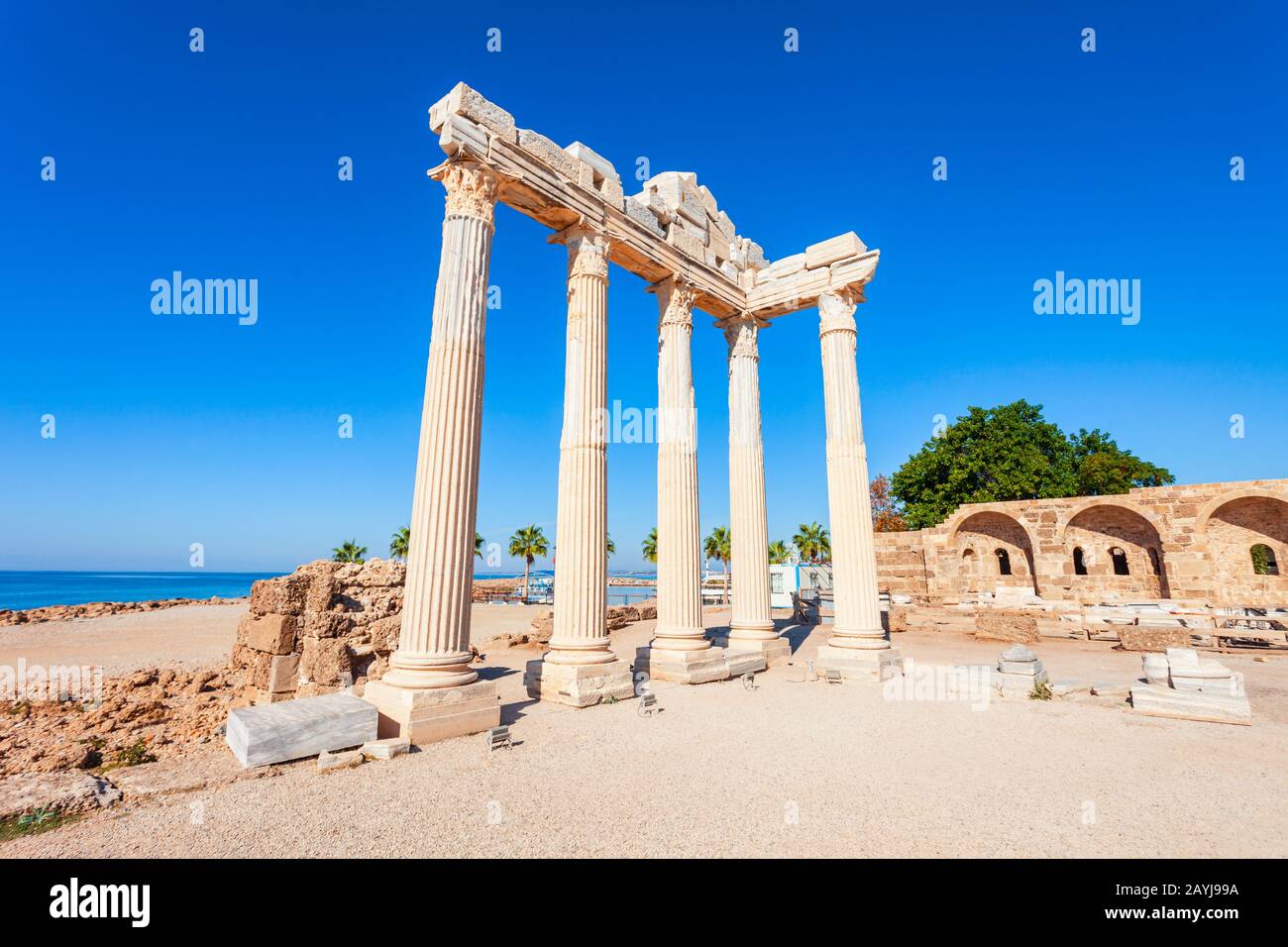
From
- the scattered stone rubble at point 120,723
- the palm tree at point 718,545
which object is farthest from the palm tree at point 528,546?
the scattered stone rubble at point 120,723

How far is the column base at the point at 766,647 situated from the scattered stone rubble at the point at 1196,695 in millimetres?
6489

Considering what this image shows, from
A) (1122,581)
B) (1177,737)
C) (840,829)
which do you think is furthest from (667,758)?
(1122,581)

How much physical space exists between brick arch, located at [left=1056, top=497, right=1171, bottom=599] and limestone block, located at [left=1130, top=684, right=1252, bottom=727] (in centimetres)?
1949

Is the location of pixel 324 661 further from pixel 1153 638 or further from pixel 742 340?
pixel 1153 638

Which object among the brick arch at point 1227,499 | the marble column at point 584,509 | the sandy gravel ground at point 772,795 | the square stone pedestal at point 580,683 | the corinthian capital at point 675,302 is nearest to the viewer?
the sandy gravel ground at point 772,795

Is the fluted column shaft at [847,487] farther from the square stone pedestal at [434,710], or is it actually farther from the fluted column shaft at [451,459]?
the fluted column shaft at [451,459]

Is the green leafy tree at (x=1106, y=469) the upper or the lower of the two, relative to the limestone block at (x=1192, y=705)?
upper

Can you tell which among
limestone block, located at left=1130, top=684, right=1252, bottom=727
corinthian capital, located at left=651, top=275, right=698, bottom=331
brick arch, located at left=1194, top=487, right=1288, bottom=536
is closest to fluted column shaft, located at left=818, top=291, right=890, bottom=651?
corinthian capital, located at left=651, top=275, right=698, bottom=331

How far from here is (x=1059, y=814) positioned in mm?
4793

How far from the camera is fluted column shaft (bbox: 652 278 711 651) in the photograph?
38.9 feet

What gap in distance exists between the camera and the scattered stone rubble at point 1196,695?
7957mm

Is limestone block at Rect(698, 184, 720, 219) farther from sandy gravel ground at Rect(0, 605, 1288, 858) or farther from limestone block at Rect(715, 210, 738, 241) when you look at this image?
sandy gravel ground at Rect(0, 605, 1288, 858)

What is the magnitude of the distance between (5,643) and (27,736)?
62.5ft

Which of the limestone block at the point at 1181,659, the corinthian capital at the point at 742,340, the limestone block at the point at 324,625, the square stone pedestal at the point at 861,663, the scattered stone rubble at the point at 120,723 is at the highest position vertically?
the corinthian capital at the point at 742,340
